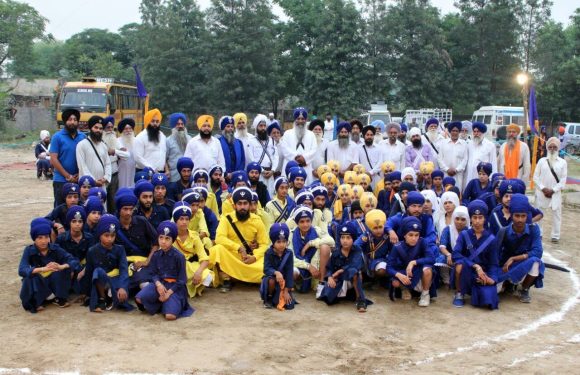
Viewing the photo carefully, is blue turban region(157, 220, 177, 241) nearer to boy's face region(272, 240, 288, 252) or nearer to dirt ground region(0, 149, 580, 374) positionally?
dirt ground region(0, 149, 580, 374)

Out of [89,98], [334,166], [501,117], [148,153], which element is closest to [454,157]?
[334,166]

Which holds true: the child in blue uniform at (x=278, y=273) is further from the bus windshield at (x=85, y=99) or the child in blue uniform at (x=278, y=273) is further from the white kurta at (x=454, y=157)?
the bus windshield at (x=85, y=99)

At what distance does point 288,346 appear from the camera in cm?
504

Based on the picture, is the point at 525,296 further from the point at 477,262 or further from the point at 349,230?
the point at 349,230

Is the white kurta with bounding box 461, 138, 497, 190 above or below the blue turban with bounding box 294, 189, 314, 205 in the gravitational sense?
above

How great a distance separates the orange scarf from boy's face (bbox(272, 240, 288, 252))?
16.5 feet

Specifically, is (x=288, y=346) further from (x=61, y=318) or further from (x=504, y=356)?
(x=61, y=318)

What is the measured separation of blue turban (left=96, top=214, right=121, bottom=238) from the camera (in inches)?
231

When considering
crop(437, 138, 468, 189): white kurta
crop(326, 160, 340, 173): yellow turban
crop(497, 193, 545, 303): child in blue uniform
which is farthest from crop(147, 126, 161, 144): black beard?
crop(497, 193, 545, 303): child in blue uniform

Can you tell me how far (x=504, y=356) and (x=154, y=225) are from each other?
3788mm

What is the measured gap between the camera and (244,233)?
6.80 meters

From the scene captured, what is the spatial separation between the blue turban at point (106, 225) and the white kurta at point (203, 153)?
8.47ft

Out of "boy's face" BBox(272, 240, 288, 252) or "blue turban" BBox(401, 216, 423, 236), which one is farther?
"blue turban" BBox(401, 216, 423, 236)

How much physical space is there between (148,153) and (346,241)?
3480 mm
